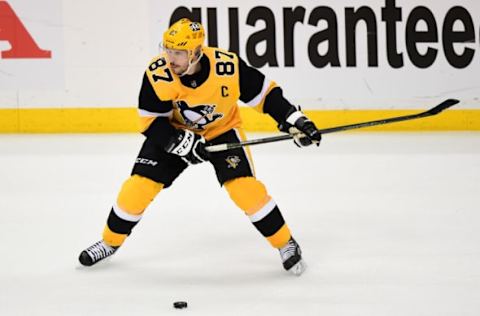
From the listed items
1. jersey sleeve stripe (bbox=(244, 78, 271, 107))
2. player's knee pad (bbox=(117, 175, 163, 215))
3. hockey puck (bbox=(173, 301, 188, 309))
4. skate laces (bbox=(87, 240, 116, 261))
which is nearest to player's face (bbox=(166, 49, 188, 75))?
jersey sleeve stripe (bbox=(244, 78, 271, 107))

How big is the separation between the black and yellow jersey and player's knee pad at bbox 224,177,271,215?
27cm

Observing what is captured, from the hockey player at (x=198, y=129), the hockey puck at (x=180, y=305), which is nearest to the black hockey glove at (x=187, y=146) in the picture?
the hockey player at (x=198, y=129)

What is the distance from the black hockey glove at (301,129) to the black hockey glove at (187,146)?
33cm

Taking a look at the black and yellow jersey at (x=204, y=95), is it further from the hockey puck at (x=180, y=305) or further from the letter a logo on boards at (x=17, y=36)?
the letter a logo on boards at (x=17, y=36)

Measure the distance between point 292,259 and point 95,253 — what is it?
0.75 metres

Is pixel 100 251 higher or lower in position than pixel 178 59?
lower

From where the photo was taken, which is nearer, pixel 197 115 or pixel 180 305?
pixel 180 305

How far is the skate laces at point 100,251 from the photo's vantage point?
3951 mm

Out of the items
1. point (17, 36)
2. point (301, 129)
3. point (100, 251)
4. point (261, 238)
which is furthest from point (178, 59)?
point (17, 36)

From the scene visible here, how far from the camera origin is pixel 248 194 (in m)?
3.80

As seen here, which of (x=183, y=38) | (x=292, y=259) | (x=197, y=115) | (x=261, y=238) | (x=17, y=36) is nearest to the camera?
(x=183, y=38)

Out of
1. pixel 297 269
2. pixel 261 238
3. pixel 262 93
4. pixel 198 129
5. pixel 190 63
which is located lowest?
pixel 261 238

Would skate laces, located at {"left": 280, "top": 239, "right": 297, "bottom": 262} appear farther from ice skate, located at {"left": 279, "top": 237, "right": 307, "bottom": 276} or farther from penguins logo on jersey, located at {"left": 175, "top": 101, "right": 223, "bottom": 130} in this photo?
penguins logo on jersey, located at {"left": 175, "top": 101, "right": 223, "bottom": 130}

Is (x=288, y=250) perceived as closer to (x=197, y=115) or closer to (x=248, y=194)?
(x=248, y=194)
